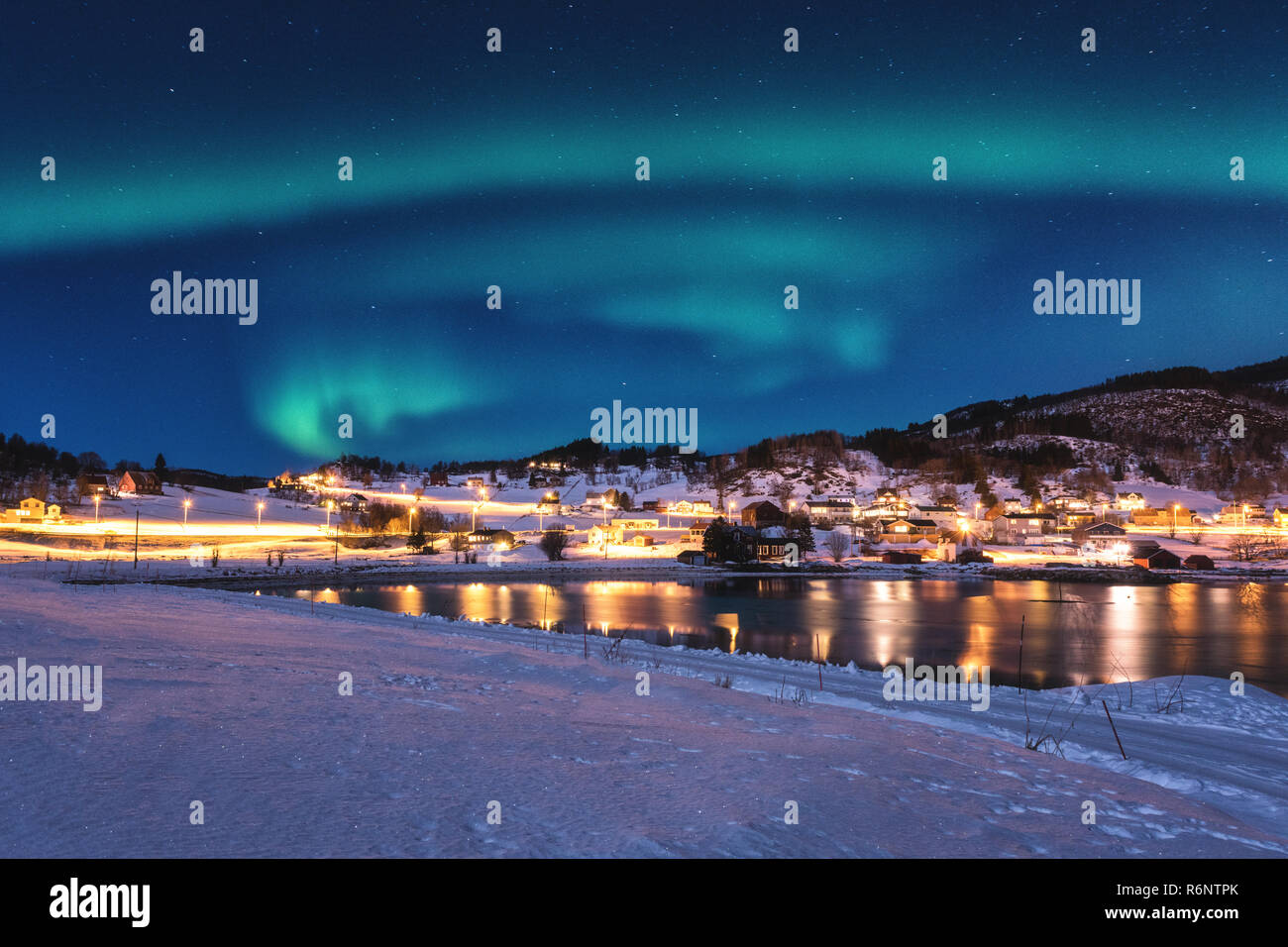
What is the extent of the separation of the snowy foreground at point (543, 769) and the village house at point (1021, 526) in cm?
10832

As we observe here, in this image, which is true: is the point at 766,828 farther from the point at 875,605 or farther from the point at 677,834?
the point at 875,605

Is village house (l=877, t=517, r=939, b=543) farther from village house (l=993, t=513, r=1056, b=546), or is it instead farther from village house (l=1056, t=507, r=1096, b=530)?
village house (l=1056, t=507, r=1096, b=530)

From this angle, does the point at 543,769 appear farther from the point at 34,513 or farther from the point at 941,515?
the point at 941,515

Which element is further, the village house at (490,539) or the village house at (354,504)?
the village house at (354,504)

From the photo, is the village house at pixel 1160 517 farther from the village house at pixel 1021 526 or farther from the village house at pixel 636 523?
the village house at pixel 636 523

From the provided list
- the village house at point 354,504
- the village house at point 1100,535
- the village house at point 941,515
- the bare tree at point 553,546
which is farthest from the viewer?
the village house at point 354,504

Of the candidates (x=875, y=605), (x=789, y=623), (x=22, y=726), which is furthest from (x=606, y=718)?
(x=875, y=605)

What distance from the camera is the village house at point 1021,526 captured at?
110 metres

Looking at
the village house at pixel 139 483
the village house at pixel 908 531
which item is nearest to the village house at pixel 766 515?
the village house at pixel 908 531

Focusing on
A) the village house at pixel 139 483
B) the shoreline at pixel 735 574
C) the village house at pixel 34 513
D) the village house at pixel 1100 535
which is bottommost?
the shoreline at pixel 735 574

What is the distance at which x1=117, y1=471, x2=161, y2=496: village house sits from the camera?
355ft

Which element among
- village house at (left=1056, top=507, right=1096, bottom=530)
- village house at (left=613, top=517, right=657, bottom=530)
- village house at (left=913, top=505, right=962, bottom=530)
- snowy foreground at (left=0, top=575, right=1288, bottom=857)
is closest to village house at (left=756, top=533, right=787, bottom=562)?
village house at (left=613, top=517, right=657, bottom=530)

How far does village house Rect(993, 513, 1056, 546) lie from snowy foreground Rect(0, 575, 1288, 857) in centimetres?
10832
